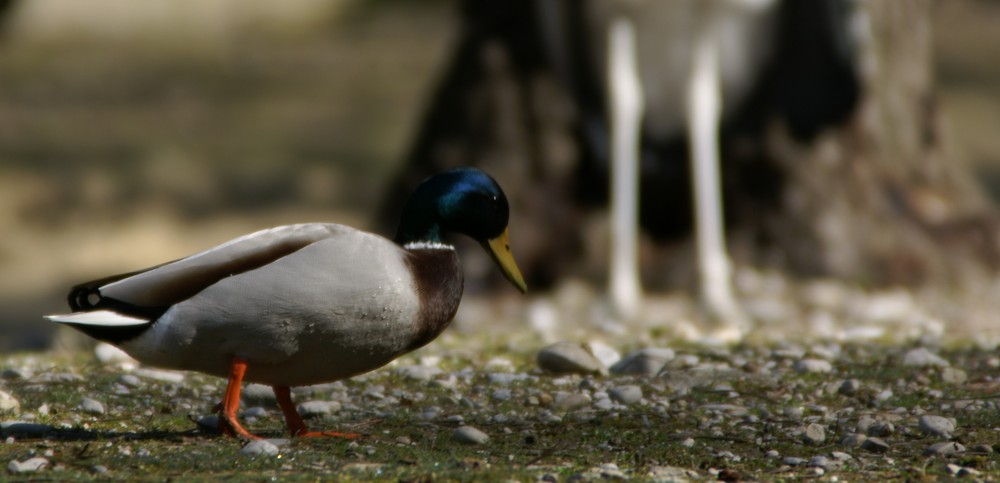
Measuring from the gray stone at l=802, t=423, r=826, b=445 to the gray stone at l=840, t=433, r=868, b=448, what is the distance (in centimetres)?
6

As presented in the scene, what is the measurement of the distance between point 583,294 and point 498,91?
145cm

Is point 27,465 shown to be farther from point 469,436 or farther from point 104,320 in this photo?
point 469,436

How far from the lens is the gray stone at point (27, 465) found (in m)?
3.88

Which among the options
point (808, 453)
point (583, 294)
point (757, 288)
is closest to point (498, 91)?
point (583, 294)

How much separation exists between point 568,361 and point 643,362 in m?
0.29

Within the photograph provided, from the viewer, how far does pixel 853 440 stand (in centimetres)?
446

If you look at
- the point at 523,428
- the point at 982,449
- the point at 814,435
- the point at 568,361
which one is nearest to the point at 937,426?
the point at 982,449

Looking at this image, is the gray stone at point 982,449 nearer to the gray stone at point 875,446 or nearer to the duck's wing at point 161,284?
the gray stone at point 875,446

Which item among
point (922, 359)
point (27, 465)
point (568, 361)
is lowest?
point (27, 465)

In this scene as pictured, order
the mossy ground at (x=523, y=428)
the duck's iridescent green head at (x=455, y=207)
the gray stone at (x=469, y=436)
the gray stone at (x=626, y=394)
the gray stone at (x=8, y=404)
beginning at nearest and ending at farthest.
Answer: the mossy ground at (x=523, y=428)
the gray stone at (x=469, y=436)
the duck's iridescent green head at (x=455, y=207)
the gray stone at (x=8, y=404)
the gray stone at (x=626, y=394)

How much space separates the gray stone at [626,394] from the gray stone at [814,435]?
2.28 feet

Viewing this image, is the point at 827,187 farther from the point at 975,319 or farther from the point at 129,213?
the point at 129,213

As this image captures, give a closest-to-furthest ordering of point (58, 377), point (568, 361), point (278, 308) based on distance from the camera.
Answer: point (278, 308) < point (58, 377) < point (568, 361)

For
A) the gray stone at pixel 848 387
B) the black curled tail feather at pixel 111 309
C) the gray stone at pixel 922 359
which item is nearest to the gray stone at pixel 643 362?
the gray stone at pixel 848 387
